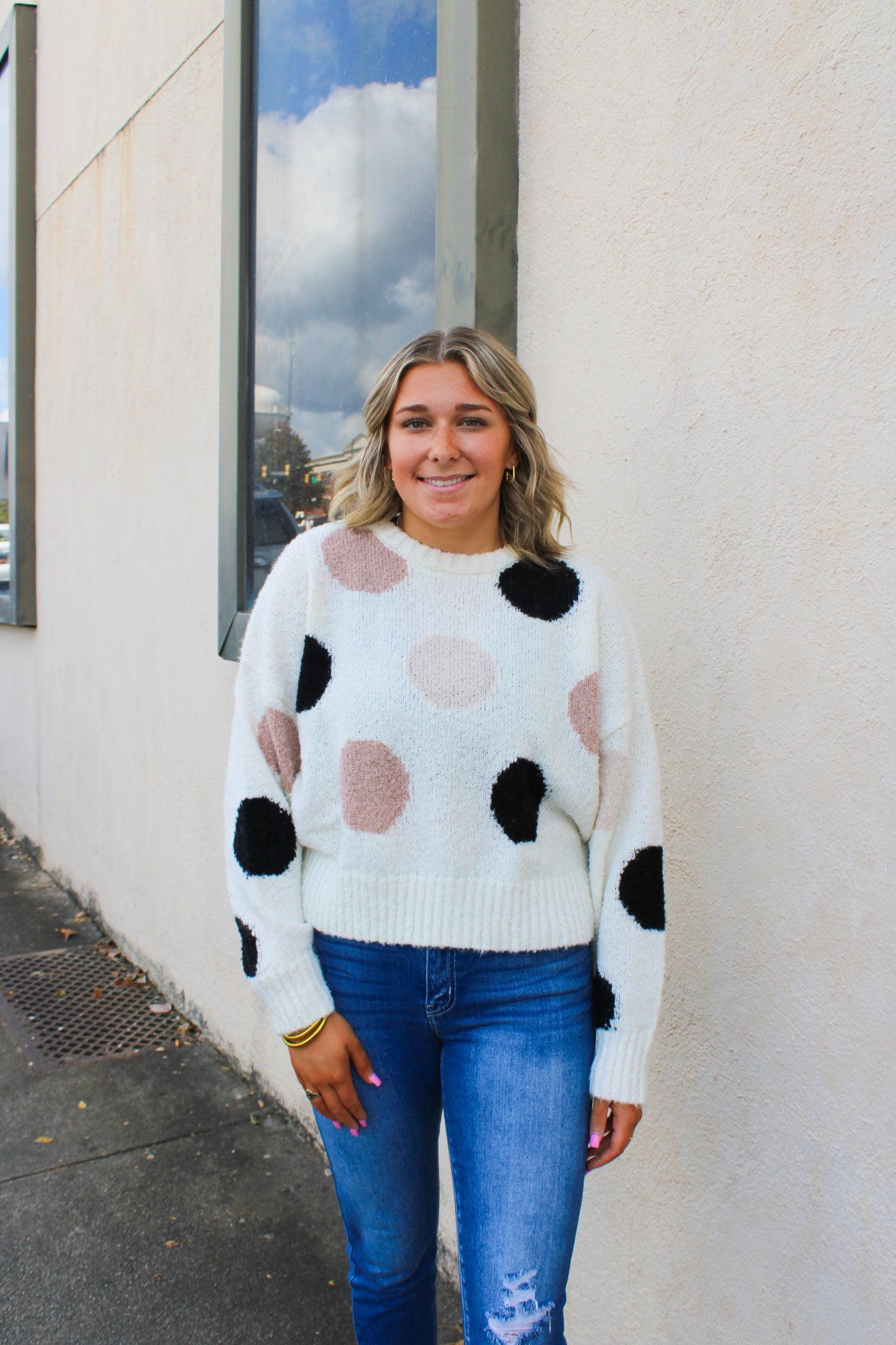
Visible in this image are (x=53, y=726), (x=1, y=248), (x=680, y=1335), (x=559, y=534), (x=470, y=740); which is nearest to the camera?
(x=470, y=740)

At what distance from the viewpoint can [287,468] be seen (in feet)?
11.0

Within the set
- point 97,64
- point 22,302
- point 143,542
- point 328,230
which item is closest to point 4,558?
point 22,302

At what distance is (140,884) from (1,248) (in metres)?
4.02

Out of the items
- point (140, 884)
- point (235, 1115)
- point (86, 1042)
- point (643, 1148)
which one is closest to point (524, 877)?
point (643, 1148)

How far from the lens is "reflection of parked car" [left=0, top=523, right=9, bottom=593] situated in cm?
637

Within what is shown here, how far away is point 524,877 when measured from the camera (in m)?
1.59

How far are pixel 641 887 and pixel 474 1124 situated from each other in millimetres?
432

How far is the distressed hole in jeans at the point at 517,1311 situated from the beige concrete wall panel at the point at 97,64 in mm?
3716

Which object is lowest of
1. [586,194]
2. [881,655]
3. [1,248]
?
[881,655]

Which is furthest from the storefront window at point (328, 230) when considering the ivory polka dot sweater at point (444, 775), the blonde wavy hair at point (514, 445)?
the ivory polka dot sweater at point (444, 775)

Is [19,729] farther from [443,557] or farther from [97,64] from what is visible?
[443,557]

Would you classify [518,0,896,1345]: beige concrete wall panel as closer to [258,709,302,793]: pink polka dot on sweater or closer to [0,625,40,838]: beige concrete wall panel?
[258,709,302,793]: pink polka dot on sweater

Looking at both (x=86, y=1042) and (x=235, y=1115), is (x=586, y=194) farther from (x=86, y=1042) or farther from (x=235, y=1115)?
(x=86, y=1042)

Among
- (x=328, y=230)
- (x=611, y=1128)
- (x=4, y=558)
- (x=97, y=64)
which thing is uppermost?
(x=97, y=64)
